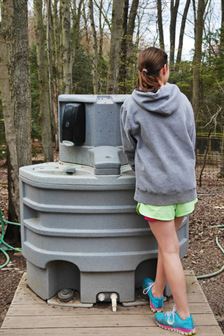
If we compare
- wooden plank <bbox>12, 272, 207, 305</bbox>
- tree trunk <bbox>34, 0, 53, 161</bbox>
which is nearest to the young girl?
wooden plank <bbox>12, 272, 207, 305</bbox>

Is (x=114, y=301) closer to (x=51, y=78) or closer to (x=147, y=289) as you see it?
(x=147, y=289)

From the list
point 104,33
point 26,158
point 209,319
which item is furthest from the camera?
point 104,33

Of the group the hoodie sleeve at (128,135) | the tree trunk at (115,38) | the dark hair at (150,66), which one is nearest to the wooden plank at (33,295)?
the hoodie sleeve at (128,135)

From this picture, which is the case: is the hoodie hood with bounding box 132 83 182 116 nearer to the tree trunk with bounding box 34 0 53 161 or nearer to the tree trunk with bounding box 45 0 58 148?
the tree trunk with bounding box 34 0 53 161

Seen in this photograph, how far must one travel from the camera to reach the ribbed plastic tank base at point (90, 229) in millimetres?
2416

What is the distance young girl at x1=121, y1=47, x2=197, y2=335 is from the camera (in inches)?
86.5

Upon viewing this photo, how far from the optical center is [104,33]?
77.9 feet

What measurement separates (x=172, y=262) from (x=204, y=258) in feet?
7.96

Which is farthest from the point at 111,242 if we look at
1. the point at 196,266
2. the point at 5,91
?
the point at 5,91

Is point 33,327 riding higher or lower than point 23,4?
lower

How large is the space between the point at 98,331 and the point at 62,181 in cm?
85

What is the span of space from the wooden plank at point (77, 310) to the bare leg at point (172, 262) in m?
0.28

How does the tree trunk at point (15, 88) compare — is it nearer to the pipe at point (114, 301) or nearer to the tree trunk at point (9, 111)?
the tree trunk at point (9, 111)

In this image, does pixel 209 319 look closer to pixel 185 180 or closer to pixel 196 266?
pixel 185 180
